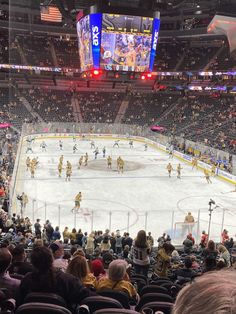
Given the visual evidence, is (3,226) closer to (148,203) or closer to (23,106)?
(148,203)

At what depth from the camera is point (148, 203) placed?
18797mm

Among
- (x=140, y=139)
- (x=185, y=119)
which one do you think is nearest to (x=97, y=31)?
(x=140, y=139)

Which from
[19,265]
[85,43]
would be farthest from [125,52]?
[19,265]

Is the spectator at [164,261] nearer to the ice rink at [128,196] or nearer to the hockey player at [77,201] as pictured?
the ice rink at [128,196]

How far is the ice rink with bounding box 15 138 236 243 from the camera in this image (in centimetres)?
1550

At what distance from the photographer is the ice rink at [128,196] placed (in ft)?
50.9

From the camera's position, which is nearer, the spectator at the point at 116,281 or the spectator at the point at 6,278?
the spectator at the point at 6,278

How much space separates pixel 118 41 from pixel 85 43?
2.99m

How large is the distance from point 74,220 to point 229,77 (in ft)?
132

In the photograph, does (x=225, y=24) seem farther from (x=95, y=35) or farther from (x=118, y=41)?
(x=95, y=35)

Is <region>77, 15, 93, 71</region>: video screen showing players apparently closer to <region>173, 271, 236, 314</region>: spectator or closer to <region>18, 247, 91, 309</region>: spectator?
<region>18, 247, 91, 309</region>: spectator

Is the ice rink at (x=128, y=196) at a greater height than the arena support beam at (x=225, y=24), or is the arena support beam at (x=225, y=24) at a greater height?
the arena support beam at (x=225, y=24)

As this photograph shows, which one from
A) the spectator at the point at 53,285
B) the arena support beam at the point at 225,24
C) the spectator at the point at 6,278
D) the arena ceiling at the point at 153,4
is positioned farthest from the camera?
the arena support beam at the point at 225,24

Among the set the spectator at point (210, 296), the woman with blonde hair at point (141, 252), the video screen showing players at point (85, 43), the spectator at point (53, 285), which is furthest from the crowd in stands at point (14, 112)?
the spectator at point (210, 296)
